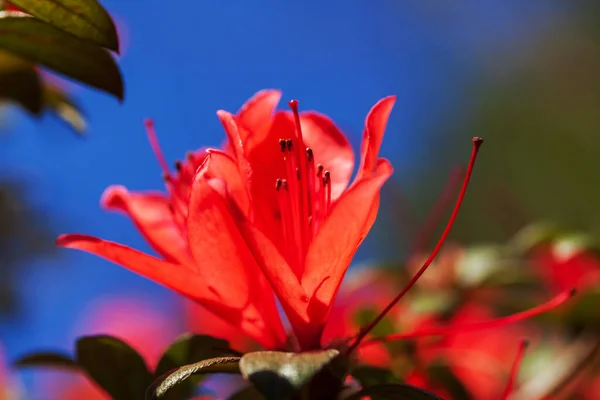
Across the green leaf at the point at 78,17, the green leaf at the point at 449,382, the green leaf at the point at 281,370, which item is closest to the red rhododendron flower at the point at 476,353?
the green leaf at the point at 449,382

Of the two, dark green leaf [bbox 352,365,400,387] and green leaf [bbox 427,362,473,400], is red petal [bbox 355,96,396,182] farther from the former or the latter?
green leaf [bbox 427,362,473,400]

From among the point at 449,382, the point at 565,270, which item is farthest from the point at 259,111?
the point at 565,270

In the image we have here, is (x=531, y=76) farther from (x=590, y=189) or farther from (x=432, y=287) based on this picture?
(x=432, y=287)

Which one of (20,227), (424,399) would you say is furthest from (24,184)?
(424,399)

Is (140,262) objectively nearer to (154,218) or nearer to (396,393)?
(154,218)

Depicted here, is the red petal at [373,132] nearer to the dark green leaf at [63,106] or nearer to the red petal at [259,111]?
the red petal at [259,111]
